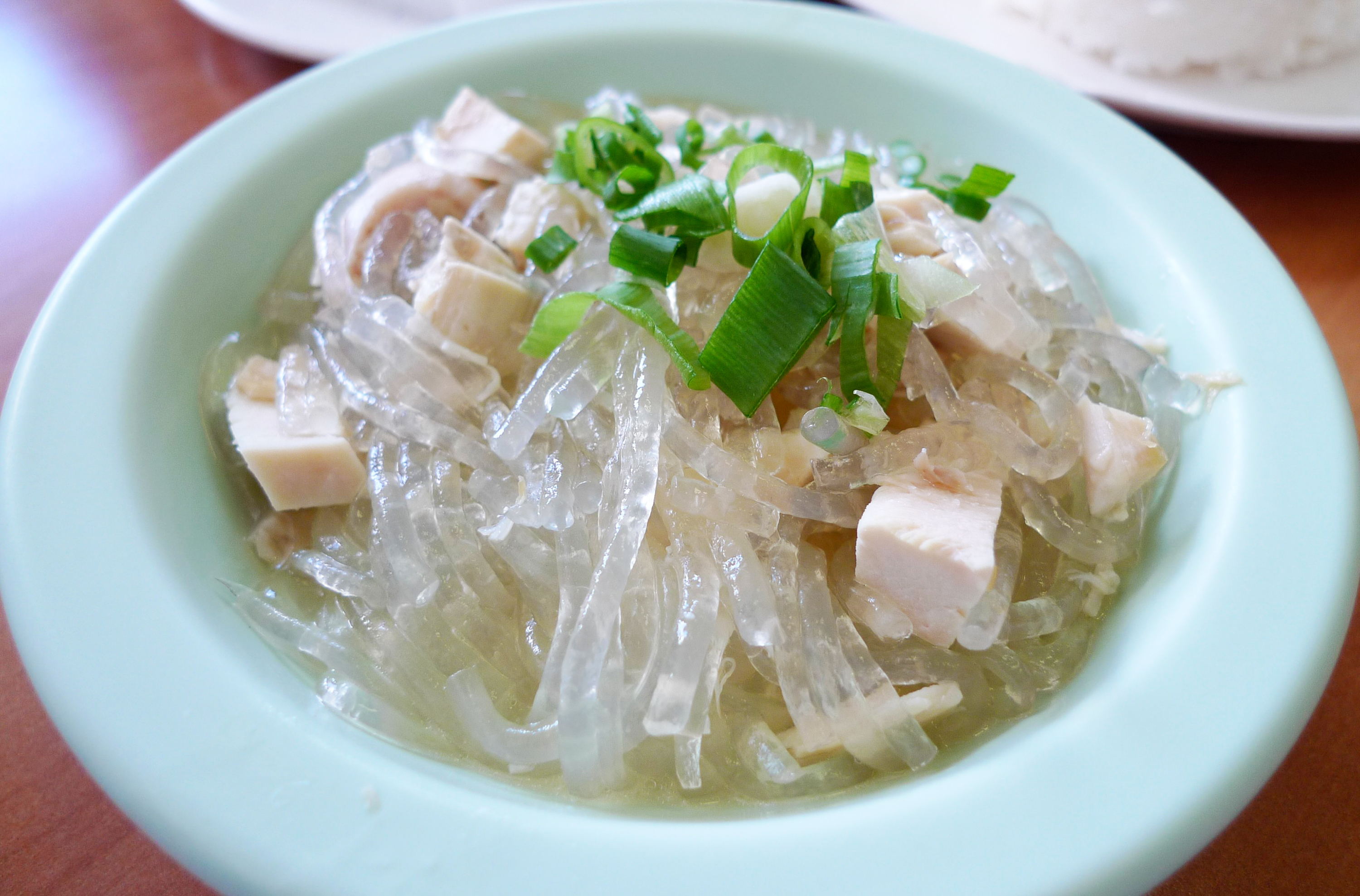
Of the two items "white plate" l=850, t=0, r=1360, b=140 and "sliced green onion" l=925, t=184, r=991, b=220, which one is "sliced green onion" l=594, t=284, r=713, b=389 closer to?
"sliced green onion" l=925, t=184, r=991, b=220

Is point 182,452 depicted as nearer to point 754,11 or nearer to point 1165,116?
point 754,11

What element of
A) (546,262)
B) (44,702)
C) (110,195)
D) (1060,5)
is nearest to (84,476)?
(44,702)

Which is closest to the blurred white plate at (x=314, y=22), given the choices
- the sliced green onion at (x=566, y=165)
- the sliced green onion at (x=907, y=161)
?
the sliced green onion at (x=566, y=165)

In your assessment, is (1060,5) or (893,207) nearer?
(893,207)

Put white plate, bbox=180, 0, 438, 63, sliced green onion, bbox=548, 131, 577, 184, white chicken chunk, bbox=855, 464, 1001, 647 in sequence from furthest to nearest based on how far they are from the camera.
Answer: white plate, bbox=180, 0, 438, 63
sliced green onion, bbox=548, 131, 577, 184
white chicken chunk, bbox=855, 464, 1001, 647

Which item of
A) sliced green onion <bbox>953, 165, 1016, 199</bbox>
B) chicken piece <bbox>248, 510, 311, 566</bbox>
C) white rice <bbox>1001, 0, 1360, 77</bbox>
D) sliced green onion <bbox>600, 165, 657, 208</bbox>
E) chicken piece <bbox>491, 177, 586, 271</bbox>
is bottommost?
chicken piece <bbox>248, 510, 311, 566</bbox>

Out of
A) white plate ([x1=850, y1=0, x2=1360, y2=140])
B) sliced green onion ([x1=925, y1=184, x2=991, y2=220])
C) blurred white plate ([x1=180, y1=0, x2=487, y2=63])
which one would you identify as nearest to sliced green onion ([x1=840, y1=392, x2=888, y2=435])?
sliced green onion ([x1=925, y1=184, x2=991, y2=220])
